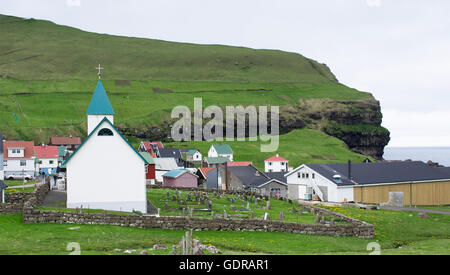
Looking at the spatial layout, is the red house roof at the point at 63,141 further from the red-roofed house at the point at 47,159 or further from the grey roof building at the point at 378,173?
the grey roof building at the point at 378,173

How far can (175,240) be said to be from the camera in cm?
2755

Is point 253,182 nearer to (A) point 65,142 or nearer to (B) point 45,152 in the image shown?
(B) point 45,152

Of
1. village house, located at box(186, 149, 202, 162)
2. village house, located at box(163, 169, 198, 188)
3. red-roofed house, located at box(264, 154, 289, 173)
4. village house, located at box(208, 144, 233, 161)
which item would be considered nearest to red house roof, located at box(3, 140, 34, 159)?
village house, located at box(163, 169, 198, 188)

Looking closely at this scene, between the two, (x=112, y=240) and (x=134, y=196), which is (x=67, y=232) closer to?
(x=112, y=240)

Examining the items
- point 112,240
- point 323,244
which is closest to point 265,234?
point 323,244

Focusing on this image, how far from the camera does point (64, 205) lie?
40750 mm

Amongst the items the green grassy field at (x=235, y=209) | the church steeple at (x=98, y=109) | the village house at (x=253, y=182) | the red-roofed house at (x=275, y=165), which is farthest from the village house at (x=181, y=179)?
the red-roofed house at (x=275, y=165)

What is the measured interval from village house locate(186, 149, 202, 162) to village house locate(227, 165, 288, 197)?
145 ft

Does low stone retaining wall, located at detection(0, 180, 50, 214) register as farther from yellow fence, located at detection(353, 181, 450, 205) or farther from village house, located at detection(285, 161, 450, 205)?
yellow fence, located at detection(353, 181, 450, 205)

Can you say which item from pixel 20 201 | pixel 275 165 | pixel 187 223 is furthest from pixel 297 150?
pixel 187 223

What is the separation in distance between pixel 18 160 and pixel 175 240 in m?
70.9

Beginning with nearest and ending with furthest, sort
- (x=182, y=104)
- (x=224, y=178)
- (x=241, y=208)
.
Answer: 1. (x=241, y=208)
2. (x=224, y=178)
3. (x=182, y=104)

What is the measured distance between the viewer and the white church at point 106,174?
4022 cm
